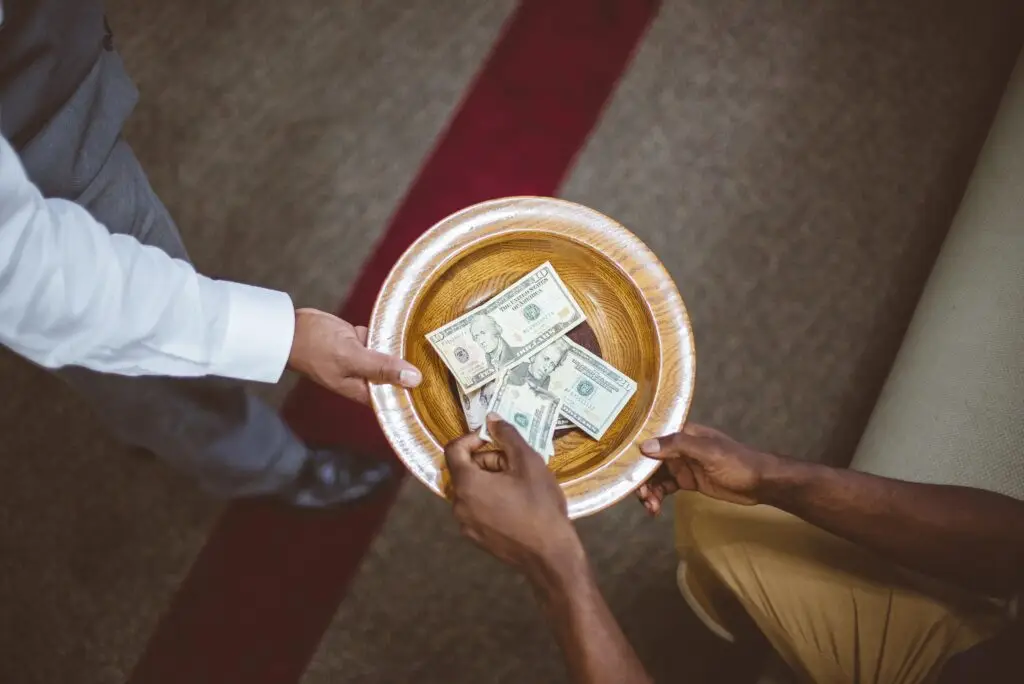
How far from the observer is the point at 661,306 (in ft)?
3.70

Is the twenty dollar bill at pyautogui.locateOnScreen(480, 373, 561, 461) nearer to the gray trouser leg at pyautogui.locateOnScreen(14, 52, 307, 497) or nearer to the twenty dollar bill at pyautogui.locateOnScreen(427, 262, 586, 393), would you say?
the twenty dollar bill at pyautogui.locateOnScreen(427, 262, 586, 393)

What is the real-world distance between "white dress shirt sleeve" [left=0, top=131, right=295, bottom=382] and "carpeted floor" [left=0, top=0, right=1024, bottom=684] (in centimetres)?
76

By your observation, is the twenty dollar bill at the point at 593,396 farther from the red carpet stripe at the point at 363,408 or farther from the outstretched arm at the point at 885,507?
the red carpet stripe at the point at 363,408

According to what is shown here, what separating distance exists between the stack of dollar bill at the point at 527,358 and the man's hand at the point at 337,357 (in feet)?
0.32

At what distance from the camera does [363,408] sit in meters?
1.65

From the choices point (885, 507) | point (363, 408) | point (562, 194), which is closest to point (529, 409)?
point (885, 507)

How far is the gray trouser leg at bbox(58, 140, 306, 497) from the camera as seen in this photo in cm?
100

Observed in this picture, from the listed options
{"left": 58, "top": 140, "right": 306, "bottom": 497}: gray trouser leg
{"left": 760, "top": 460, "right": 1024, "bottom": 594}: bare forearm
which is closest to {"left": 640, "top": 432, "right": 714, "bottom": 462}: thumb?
{"left": 760, "top": 460, "right": 1024, "bottom": 594}: bare forearm

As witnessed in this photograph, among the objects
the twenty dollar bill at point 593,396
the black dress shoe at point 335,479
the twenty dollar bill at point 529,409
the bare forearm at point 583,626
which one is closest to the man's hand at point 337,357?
the twenty dollar bill at point 529,409

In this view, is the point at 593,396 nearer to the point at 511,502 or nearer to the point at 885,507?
the point at 511,502

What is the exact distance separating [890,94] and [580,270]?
50.0 inches

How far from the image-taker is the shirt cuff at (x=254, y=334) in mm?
921

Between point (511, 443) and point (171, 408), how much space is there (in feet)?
1.83

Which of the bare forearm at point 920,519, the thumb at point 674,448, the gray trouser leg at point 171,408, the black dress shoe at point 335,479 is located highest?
the bare forearm at point 920,519
